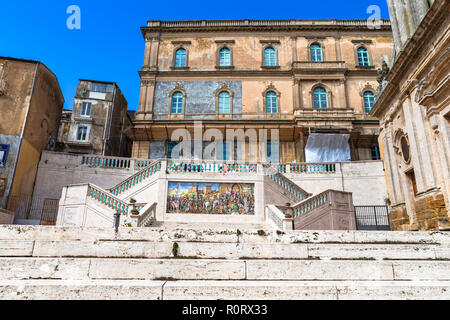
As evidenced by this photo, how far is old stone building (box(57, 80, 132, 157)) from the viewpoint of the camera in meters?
25.6

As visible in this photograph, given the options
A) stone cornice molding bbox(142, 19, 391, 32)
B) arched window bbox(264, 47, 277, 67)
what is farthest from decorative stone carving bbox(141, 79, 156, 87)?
arched window bbox(264, 47, 277, 67)

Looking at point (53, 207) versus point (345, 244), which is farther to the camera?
point (53, 207)

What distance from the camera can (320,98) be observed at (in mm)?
24938

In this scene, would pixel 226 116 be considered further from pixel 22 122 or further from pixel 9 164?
pixel 9 164

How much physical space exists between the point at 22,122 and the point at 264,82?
18.2 meters

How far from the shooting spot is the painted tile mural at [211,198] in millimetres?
14078

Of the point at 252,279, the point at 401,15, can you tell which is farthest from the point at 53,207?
the point at 401,15

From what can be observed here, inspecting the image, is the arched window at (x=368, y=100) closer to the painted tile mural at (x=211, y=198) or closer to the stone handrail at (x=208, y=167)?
the stone handrail at (x=208, y=167)

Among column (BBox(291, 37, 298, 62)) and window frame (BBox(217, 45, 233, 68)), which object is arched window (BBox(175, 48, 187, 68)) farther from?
column (BBox(291, 37, 298, 62))

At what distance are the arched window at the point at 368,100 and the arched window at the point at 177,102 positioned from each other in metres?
15.6
